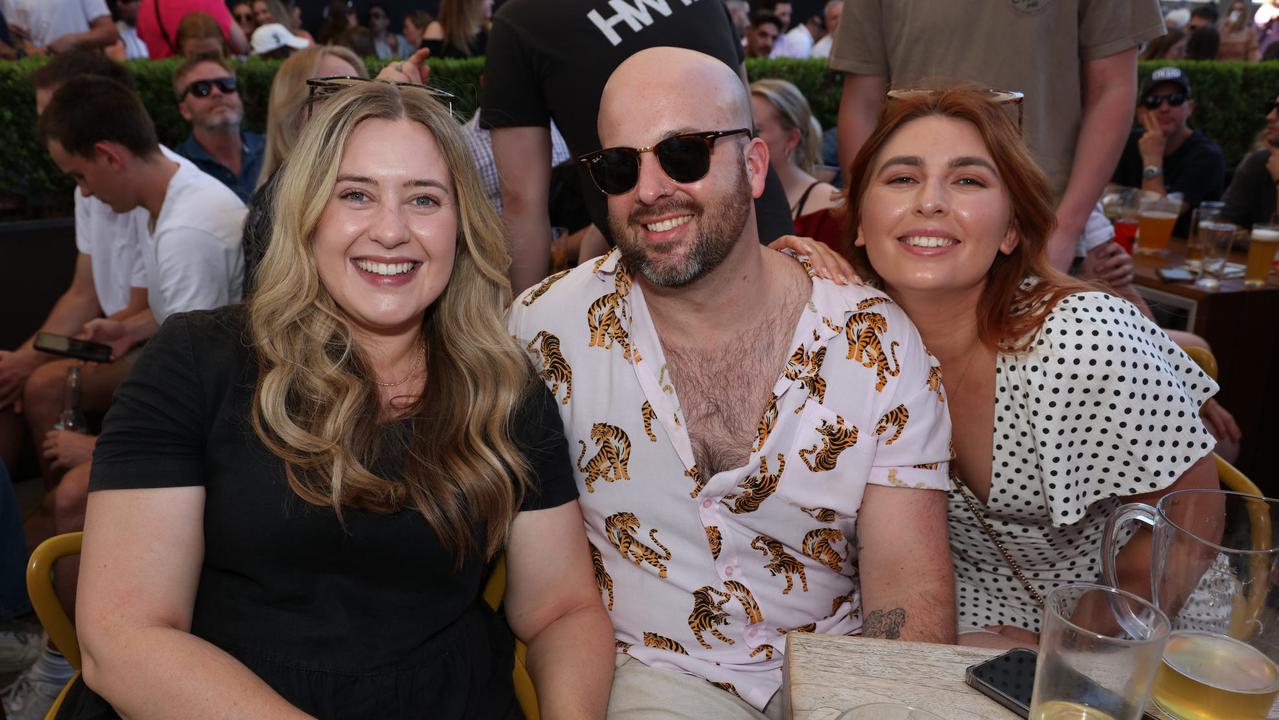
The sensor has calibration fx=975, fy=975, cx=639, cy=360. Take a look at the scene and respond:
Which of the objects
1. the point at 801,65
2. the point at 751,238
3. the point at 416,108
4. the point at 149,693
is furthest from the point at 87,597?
the point at 801,65

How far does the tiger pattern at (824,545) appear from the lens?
186cm

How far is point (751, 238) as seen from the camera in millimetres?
1974

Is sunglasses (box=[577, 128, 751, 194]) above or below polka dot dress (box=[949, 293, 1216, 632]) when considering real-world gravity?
above

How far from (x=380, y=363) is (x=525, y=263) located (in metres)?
1.27

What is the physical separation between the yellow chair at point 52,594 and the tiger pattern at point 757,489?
1.17 m

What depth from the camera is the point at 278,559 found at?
1.63m

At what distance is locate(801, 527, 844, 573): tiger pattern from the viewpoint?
1859mm

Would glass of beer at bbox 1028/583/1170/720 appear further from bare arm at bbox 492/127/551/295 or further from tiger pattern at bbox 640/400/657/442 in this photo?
bare arm at bbox 492/127/551/295

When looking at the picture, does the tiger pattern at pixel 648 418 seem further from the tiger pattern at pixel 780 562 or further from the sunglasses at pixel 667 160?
the sunglasses at pixel 667 160

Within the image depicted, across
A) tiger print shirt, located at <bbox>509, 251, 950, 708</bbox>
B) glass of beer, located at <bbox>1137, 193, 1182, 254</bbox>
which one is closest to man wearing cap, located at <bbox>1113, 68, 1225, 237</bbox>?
glass of beer, located at <bbox>1137, 193, 1182, 254</bbox>

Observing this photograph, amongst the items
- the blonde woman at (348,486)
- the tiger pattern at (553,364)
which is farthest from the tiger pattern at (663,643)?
the tiger pattern at (553,364)

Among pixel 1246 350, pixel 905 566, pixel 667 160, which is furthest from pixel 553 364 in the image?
pixel 1246 350

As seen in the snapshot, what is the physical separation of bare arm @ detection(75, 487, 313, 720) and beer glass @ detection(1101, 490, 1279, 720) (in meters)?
1.23

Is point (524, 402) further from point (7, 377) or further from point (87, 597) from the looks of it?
point (7, 377)
